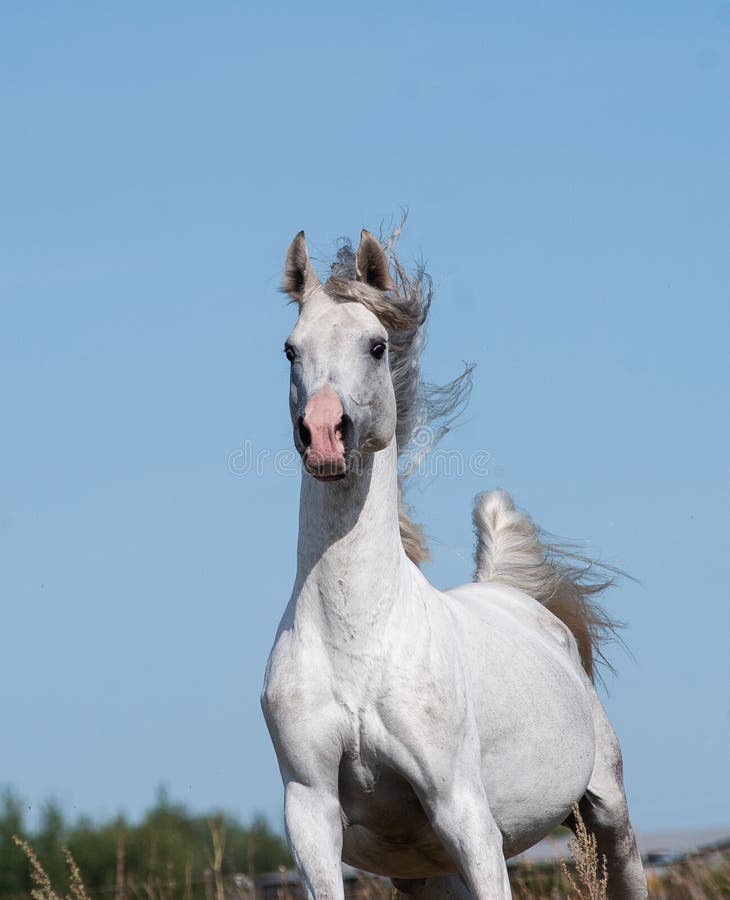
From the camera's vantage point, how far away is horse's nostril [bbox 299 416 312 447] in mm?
4203

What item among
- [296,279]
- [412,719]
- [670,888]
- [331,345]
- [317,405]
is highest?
[296,279]

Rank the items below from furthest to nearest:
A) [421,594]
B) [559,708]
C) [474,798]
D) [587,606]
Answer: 1. [587,606]
2. [559,708]
3. [421,594]
4. [474,798]

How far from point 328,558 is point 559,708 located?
168 centimetres

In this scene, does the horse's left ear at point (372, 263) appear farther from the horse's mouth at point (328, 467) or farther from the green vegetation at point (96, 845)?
the green vegetation at point (96, 845)

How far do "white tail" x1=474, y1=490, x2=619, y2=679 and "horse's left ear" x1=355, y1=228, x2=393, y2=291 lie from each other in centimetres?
281

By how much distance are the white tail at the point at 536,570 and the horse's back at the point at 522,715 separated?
0.84 metres

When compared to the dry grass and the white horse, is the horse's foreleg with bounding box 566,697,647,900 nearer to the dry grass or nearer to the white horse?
the dry grass

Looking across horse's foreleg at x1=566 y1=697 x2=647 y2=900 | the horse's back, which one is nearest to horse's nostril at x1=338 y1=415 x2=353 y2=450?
the horse's back

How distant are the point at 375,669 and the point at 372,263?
4.89ft

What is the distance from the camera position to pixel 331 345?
14.8 ft

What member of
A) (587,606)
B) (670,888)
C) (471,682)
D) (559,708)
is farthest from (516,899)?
(471,682)

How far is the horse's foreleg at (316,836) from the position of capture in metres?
4.39

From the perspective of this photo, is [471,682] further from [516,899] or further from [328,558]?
[516,899]

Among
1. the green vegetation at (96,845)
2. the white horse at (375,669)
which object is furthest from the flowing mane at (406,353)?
the green vegetation at (96,845)
